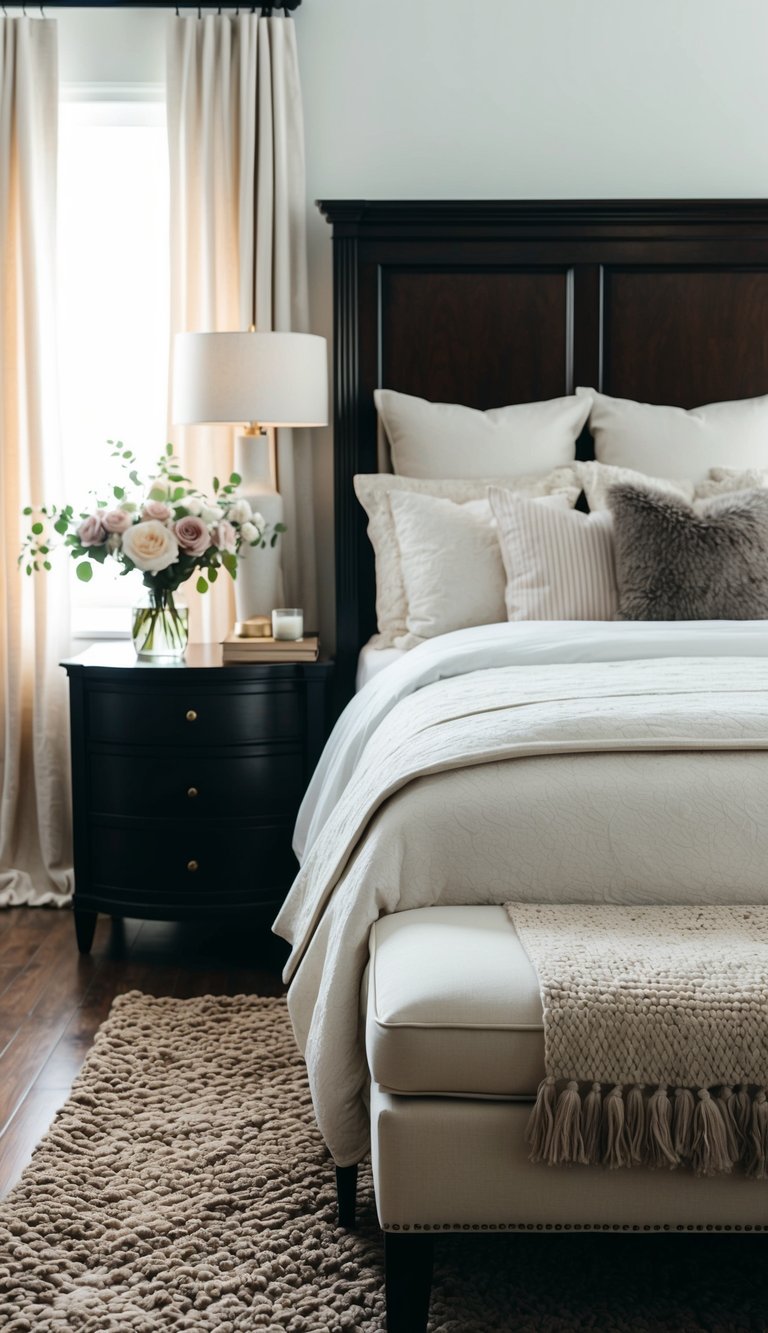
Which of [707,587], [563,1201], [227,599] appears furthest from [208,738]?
[563,1201]

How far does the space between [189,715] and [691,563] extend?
128cm

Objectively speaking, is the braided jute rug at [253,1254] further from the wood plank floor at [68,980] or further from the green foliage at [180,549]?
the green foliage at [180,549]

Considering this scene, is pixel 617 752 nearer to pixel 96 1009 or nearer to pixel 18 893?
pixel 96 1009

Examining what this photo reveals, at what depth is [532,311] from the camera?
3.72 meters

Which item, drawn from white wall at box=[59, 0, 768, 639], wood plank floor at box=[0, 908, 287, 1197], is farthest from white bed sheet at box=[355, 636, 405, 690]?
white wall at box=[59, 0, 768, 639]

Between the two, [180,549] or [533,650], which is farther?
[180,549]

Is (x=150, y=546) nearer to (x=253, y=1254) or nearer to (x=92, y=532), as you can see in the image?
(x=92, y=532)

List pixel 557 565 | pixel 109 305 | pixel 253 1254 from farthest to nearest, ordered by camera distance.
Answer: pixel 109 305 < pixel 557 565 < pixel 253 1254

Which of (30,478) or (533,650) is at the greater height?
(30,478)

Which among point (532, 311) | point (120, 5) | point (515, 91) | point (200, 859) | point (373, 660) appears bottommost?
point (200, 859)

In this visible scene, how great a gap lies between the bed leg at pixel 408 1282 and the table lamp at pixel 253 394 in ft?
6.96

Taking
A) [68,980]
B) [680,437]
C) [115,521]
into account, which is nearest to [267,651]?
[115,521]

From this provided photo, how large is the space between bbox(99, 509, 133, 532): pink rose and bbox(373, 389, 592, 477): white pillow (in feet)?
2.55

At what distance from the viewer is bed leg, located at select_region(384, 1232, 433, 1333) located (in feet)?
5.30
